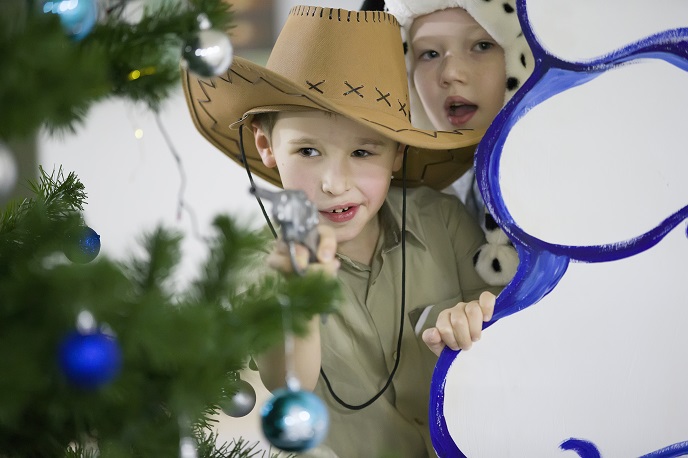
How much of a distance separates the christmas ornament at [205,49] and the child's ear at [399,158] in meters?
0.51

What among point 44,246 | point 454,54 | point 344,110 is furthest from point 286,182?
point 44,246

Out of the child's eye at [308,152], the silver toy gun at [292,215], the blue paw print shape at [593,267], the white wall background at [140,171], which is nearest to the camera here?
the silver toy gun at [292,215]

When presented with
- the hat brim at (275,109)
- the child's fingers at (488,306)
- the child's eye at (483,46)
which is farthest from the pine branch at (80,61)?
the child's eye at (483,46)

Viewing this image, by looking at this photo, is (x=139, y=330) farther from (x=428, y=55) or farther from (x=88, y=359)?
(x=428, y=55)

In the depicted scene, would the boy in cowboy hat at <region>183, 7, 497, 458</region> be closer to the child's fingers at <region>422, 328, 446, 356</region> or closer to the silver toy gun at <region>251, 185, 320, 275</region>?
the child's fingers at <region>422, 328, 446, 356</region>

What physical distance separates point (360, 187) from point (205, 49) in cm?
45

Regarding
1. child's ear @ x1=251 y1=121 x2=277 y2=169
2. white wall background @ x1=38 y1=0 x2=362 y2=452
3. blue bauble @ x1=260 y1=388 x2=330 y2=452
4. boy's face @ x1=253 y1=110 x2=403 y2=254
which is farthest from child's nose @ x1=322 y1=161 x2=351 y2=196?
white wall background @ x1=38 y1=0 x2=362 y2=452

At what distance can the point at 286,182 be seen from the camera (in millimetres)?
915

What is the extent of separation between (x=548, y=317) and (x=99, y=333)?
516 mm

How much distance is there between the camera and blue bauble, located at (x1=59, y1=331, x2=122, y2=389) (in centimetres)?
41

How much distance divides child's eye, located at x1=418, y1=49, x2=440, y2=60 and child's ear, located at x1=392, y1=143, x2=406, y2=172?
12 cm

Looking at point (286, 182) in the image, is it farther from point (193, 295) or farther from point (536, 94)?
point (193, 295)

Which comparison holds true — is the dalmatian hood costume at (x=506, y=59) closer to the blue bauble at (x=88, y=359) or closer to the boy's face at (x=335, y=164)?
the boy's face at (x=335, y=164)

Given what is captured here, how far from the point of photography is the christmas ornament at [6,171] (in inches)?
18.3
